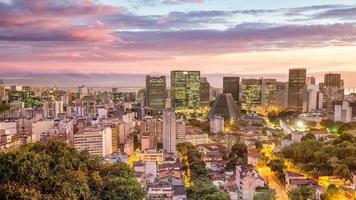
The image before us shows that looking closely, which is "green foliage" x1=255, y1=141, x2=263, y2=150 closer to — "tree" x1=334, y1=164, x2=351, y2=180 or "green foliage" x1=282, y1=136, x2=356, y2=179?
"green foliage" x1=282, y1=136, x2=356, y2=179

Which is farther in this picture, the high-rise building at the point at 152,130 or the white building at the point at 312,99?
the white building at the point at 312,99

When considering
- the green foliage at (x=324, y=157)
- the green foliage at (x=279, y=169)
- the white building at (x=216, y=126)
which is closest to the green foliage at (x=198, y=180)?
the green foliage at (x=279, y=169)

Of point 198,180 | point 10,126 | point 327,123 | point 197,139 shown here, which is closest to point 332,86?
point 327,123

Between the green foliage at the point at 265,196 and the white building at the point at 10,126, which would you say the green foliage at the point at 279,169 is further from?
the white building at the point at 10,126

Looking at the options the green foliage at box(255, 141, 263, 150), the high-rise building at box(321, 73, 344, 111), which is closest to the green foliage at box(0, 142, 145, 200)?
the green foliage at box(255, 141, 263, 150)

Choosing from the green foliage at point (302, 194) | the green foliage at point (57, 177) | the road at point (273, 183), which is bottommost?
the road at point (273, 183)

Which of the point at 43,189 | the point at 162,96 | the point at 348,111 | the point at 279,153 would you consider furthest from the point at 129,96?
the point at 43,189

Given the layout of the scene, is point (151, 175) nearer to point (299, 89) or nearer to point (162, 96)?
point (162, 96)

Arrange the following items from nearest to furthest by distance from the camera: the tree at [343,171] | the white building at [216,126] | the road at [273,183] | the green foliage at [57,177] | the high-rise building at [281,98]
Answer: the green foliage at [57,177] < the road at [273,183] < the tree at [343,171] < the white building at [216,126] < the high-rise building at [281,98]

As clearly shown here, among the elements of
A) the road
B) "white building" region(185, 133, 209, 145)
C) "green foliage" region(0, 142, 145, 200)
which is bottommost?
the road
